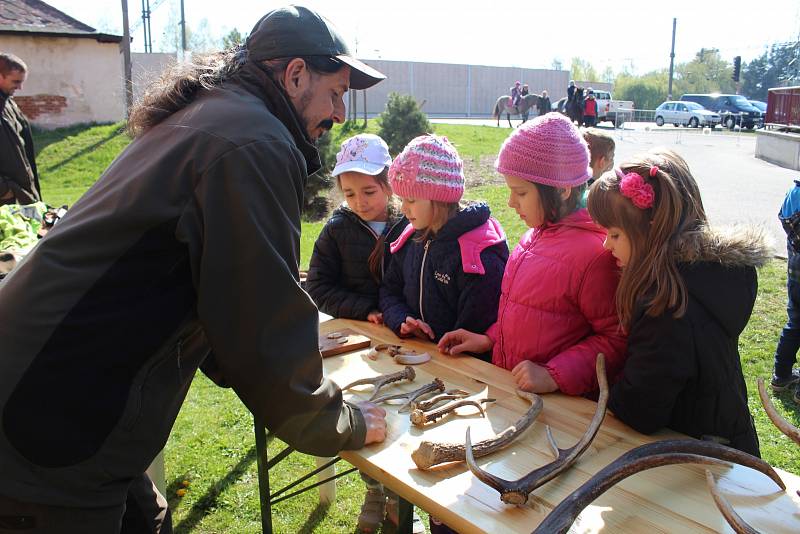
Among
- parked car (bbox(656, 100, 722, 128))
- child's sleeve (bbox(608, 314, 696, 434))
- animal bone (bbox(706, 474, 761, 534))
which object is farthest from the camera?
parked car (bbox(656, 100, 722, 128))

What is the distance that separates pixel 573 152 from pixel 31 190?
5.87 metres

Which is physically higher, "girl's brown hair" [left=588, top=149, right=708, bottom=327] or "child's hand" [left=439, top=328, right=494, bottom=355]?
"girl's brown hair" [left=588, top=149, right=708, bottom=327]

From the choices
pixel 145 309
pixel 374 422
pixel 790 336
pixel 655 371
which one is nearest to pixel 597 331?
pixel 655 371

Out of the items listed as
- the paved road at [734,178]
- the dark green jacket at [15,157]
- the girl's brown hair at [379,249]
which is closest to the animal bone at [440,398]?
the girl's brown hair at [379,249]

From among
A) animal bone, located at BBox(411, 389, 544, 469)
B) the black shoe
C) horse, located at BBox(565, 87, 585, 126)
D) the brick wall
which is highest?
horse, located at BBox(565, 87, 585, 126)

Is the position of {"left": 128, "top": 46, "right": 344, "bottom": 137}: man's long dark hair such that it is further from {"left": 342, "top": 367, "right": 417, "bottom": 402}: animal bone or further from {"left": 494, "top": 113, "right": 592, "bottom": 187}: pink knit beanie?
{"left": 342, "top": 367, "right": 417, "bottom": 402}: animal bone

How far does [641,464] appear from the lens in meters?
1.49

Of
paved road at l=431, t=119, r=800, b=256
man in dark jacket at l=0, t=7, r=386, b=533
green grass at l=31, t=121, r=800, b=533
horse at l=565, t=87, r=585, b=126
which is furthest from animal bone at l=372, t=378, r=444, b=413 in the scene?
horse at l=565, t=87, r=585, b=126

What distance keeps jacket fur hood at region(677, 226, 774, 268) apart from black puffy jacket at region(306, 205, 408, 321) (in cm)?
158

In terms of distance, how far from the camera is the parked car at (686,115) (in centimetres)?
3266

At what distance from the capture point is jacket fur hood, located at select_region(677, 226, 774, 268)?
1733 millimetres

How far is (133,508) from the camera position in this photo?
1.83 meters

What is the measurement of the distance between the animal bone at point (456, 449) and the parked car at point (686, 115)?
115ft

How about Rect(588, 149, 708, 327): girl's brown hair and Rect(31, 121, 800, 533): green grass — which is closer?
Rect(588, 149, 708, 327): girl's brown hair
